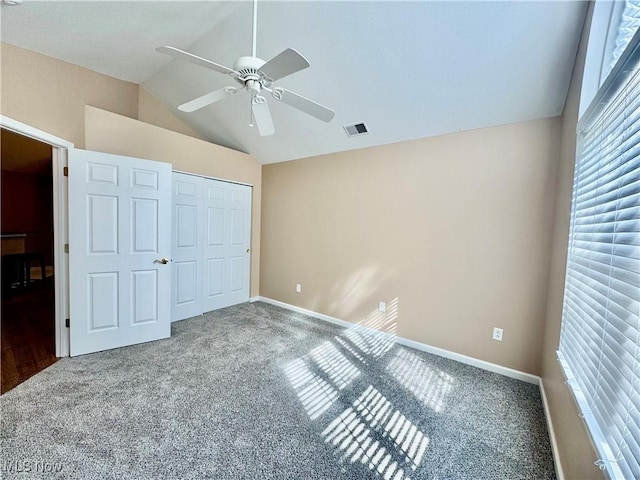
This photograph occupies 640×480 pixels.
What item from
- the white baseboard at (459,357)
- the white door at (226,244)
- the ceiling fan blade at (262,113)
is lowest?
the white baseboard at (459,357)

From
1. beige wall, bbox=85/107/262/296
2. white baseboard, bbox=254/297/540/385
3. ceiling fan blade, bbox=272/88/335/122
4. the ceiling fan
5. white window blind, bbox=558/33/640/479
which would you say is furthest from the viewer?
beige wall, bbox=85/107/262/296

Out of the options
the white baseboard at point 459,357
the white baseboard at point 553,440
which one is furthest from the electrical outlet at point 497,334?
the white baseboard at point 553,440

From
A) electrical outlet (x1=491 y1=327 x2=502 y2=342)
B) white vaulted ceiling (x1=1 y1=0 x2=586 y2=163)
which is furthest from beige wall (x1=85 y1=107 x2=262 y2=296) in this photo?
electrical outlet (x1=491 y1=327 x2=502 y2=342)

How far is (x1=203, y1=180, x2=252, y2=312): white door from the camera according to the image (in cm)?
394

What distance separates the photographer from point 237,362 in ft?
8.54

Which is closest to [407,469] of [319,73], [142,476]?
[142,476]

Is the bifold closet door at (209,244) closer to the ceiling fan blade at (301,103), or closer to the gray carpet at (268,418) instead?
the gray carpet at (268,418)

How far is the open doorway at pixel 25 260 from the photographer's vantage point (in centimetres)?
258

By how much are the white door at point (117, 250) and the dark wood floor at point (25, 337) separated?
1.06ft

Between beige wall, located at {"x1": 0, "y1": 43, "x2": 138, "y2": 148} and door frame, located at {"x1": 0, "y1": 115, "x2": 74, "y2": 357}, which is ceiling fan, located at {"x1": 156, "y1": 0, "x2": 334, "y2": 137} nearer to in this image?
beige wall, located at {"x1": 0, "y1": 43, "x2": 138, "y2": 148}

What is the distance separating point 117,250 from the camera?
2756mm

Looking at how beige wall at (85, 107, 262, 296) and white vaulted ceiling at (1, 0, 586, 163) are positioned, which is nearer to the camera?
white vaulted ceiling at (1, 0, 586, 163)

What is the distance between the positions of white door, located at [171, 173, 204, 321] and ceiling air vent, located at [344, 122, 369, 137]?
7.00ft

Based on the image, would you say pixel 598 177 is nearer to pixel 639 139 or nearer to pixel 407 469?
pixel 639 139
